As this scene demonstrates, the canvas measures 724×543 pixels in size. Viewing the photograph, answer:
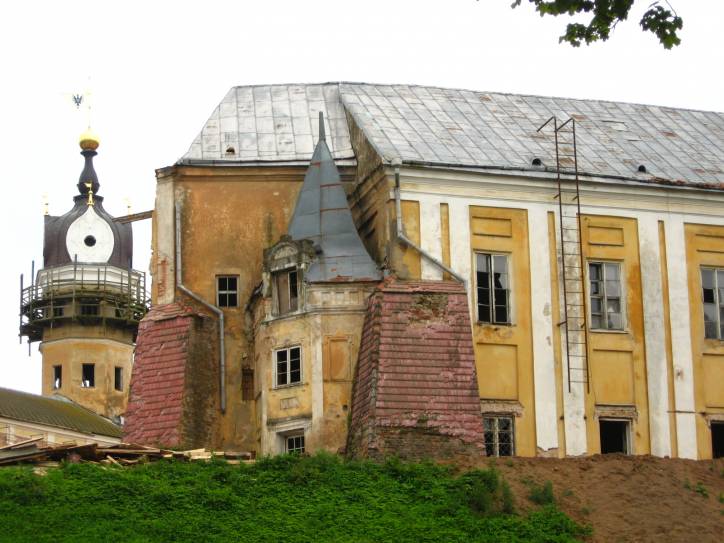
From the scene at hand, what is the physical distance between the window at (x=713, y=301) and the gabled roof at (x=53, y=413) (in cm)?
3198

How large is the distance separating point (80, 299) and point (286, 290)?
40.5m

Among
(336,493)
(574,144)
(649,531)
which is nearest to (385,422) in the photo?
(336,493)

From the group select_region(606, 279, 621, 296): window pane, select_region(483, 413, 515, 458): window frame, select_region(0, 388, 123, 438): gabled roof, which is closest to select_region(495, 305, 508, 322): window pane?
select_region(483, 413, 515, 458): window frame

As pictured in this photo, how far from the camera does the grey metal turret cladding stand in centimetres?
4084

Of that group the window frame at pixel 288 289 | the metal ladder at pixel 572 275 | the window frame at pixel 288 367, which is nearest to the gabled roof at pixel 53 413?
the window frame at pixel 288 289

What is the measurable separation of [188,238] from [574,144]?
1025 centimetres

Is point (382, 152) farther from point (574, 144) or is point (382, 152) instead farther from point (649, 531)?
point (649, 531)

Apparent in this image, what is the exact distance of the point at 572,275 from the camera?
138 feet

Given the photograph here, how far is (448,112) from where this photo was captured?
4641 cm

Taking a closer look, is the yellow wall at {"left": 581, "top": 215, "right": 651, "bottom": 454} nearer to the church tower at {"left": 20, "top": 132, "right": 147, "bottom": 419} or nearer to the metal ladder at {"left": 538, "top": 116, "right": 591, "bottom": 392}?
the metal ladder at {"left": 538, "top": 116, "right": 591, "bottom": 392}

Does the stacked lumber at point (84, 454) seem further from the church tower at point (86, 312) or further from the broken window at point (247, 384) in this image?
the church tower at point (86, 312)

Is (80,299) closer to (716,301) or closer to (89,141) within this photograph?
(89,141)

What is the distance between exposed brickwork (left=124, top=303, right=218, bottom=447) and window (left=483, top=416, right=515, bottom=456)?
7.02m

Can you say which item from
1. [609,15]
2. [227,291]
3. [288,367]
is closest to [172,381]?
[227,291]
